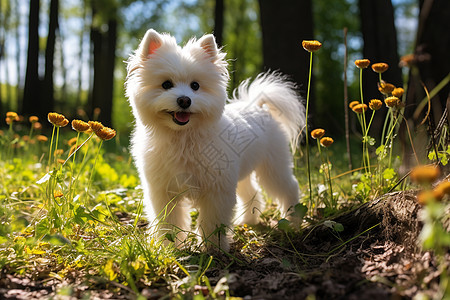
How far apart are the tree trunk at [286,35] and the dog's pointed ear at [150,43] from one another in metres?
4.82

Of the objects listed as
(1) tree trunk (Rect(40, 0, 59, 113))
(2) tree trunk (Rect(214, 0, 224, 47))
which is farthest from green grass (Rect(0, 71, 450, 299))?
(2) tree trunk (Rect(214, 0, 224, 47))

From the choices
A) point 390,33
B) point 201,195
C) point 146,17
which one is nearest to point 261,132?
point 201,195

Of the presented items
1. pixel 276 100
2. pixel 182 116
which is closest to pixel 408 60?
pixel 182 116

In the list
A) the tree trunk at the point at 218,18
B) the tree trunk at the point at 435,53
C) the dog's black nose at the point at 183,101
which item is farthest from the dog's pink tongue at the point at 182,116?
the tree trunk at the point at 218,18

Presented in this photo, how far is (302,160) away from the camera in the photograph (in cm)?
578

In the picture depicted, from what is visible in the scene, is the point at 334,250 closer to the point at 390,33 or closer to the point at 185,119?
the point at 185,119

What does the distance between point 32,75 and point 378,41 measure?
10.2 meters

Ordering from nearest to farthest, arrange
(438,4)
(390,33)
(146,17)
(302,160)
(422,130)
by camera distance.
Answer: (422,130), (438,4), (302,160), (390,33), (146,17)

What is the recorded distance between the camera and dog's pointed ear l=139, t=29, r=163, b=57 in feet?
10.7

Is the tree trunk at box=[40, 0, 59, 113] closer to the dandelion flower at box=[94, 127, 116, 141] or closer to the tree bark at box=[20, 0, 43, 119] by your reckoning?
the tree bark at box=[20, 0, 43, 119]

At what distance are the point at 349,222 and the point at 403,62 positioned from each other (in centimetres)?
152

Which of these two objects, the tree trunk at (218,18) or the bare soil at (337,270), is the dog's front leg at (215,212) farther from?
the tree trunk at (218,18)

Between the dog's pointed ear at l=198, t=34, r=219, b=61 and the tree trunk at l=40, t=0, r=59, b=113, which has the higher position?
the dog's pointed ear at l=198, t=34, r=219, b=61

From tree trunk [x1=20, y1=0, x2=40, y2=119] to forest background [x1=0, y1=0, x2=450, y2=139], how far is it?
0.10 feet
